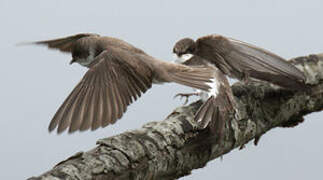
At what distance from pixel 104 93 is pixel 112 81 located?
0.06m

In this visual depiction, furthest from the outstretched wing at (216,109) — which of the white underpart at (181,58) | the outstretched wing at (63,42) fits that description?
the outstretched wing at (63,42)

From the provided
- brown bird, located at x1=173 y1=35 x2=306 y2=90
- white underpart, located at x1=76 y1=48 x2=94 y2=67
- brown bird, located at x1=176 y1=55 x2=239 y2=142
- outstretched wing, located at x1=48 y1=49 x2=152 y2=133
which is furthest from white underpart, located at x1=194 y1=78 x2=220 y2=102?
white underpart, located at x1=76 y1=48 x2=94 y2=67

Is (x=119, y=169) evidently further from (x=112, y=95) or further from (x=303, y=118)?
(x=303, y=118)

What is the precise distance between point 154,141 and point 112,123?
0.46 feet

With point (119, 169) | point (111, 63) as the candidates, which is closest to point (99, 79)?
point (111, 63)

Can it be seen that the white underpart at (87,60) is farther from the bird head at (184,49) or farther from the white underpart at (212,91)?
the white underpart at (212,91)

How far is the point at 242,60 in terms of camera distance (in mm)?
2387

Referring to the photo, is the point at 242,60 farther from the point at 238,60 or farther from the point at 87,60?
the point at 87,60

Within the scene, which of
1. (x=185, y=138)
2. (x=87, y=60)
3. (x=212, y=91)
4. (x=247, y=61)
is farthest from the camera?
(x=247, y=61)

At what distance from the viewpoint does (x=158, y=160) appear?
1.71m

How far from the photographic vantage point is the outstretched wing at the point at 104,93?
66.6 inches

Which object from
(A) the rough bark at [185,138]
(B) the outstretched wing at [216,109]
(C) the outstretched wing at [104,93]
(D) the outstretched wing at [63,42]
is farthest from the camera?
(D) the outstretched wing at [63,42]

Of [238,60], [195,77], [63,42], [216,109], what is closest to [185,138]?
[216,109]

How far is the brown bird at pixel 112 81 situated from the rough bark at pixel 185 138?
0.31 ft
